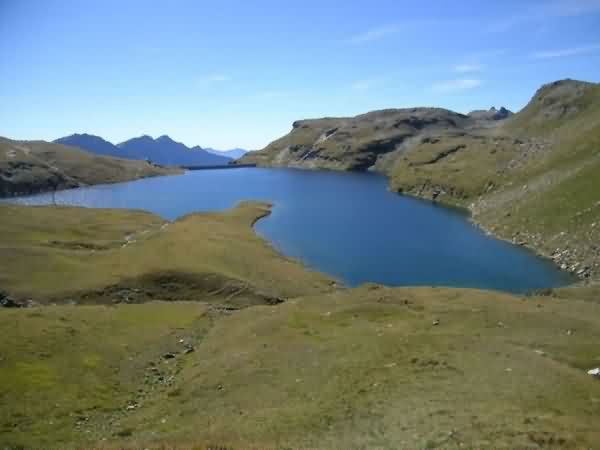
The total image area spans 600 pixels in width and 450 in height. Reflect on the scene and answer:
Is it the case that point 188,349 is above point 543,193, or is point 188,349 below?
below

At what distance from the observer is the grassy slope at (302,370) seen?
23984 mm

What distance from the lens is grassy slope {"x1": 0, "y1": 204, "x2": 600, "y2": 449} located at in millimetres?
23984

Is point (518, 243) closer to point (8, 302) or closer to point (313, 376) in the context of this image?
point (313, 376)

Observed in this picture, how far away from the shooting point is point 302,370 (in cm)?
3581

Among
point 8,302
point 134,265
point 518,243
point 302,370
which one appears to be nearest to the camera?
point 302,370

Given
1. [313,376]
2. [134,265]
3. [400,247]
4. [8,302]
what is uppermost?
[134,265]

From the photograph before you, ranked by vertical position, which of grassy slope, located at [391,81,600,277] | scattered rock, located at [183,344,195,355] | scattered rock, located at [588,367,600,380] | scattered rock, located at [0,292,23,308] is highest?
grassy slope, located at [391,81,600,277]

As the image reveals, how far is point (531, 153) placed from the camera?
552 feet

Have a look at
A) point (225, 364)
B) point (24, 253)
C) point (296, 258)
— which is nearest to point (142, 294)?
point (24, 253)

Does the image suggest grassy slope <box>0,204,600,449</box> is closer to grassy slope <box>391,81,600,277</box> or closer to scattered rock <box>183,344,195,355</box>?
scattered rock <box>183,344,195,355</box>

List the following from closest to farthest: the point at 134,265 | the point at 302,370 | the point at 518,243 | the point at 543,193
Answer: the point at 302,370, the point at 134,265, the point at 518,243, the point at 543,193

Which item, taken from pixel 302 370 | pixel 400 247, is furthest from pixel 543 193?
pixel 302 370

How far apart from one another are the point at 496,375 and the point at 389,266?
56.8m

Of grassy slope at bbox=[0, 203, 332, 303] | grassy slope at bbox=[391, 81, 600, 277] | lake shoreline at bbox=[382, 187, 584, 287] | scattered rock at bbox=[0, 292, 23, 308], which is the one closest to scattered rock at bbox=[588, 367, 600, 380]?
grassy slope at bbox=[0, 203, 332, 303]
